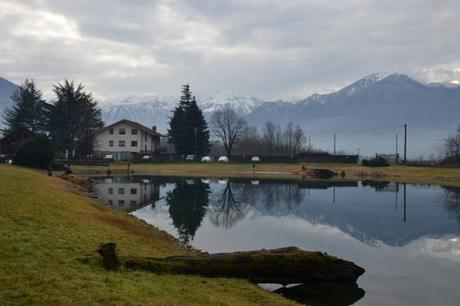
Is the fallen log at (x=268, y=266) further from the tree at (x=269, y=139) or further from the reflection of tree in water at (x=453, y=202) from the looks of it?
the tree at (x=269, y=139)

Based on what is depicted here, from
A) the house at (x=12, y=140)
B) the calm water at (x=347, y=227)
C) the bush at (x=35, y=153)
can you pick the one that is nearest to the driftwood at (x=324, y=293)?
the calm water at (x=347, y=227)

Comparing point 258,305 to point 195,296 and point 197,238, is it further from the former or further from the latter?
point 197,238

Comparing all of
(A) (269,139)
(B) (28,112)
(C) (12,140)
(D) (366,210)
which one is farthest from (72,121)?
(A) (269,139)

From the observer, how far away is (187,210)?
120ft

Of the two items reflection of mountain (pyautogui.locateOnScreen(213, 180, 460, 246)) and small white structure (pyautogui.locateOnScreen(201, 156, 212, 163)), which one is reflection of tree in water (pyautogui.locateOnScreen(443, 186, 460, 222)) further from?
small white structure (pyautogui.locateOnScreen(201, 156, 212, 163))

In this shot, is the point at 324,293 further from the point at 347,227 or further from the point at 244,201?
the point at 244,201

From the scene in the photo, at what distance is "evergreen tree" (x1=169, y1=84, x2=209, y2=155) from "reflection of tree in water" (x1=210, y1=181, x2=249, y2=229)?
6354cm

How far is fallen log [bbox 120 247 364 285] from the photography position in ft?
47.0

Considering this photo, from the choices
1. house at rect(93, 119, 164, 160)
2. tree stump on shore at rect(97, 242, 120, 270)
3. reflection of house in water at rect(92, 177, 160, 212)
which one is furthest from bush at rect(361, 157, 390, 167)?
tree stump on shore at rect(97, 242, 120, 270)

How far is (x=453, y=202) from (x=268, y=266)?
3669 centimetres

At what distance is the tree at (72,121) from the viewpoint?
9312 centimetres

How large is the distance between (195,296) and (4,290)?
13.7 feet

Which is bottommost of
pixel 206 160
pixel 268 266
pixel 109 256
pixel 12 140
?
pixel 268 266

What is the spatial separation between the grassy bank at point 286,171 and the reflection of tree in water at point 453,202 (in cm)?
1439
